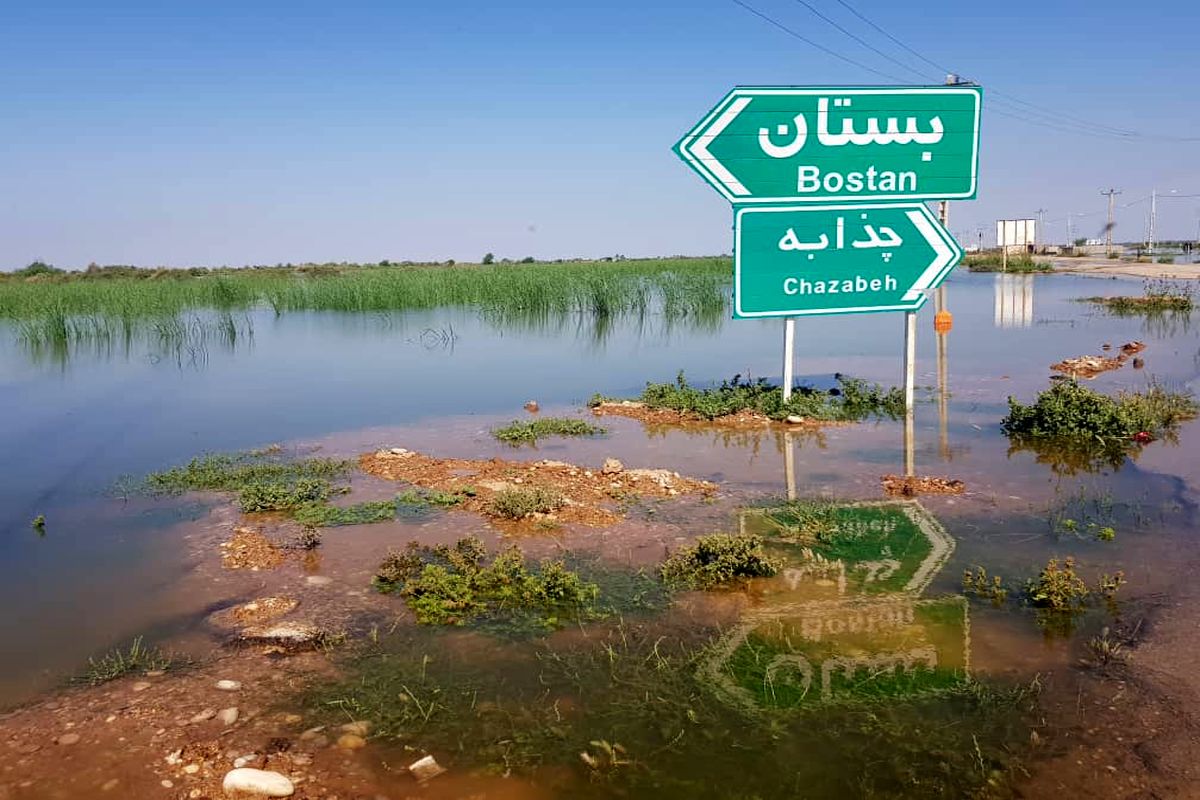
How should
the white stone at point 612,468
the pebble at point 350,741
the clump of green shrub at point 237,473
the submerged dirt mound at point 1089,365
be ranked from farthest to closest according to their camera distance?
the submerged dirt mound at point 1089,365 < the clump of green shrub at point 237,473 < the white stone at point 612,468 < the pebble at point 350,741

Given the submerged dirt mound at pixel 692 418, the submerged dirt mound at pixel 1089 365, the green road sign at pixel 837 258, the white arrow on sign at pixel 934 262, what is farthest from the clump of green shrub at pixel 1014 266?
the submerged dirt mound at pixel 692 418

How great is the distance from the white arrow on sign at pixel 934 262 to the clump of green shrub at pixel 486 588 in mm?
5133

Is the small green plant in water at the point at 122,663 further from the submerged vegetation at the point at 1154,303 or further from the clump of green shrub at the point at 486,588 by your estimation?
the submerged vegetation at the point at 1154,303

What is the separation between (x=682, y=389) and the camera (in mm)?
10000

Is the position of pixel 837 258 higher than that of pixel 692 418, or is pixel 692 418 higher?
pixel 837 258

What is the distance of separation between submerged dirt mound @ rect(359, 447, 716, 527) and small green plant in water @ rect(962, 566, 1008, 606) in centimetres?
214

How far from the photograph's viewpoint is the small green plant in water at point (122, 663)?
352 cm

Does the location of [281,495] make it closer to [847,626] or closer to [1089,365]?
[847,626]

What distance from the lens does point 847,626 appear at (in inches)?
150

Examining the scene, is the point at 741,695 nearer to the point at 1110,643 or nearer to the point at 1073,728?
the point at 1073,728

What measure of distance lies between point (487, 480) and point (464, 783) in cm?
367

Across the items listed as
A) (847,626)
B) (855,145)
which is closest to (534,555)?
(847,626)

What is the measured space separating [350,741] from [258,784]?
Answer: 359 mm

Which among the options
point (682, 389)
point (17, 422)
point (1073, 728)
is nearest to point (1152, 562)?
point (1073, 728)
